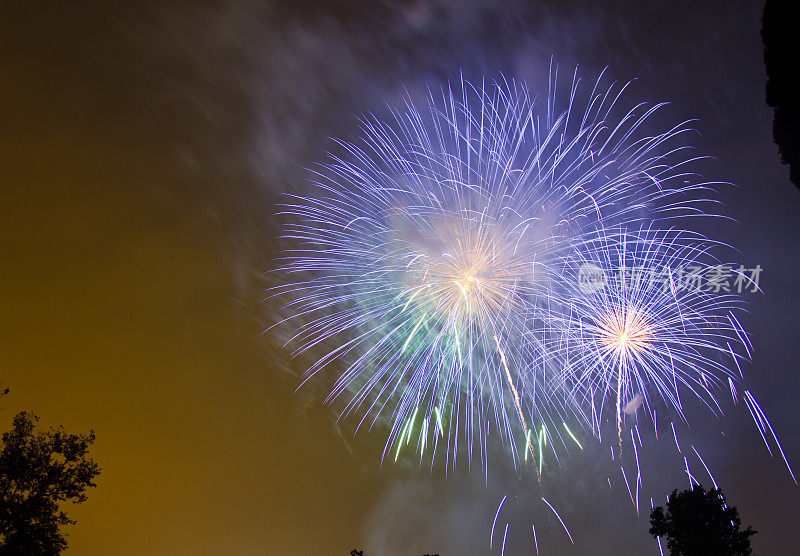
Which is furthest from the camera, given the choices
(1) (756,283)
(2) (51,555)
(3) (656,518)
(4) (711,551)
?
(3) (656,518)

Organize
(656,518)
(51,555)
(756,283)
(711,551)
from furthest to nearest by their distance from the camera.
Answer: (656,518) → (711,551) → (51,555) → (756,283)

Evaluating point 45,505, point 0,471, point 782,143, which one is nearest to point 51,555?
point 45,505

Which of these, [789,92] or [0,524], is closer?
[789,92]

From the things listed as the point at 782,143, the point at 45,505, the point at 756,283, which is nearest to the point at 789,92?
the point at 782,143

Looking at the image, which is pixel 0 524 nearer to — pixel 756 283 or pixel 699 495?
pixel 756 283

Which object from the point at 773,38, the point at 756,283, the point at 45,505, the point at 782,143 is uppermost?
the point at 773,38

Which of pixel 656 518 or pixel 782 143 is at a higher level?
Answer: pixel 782 143

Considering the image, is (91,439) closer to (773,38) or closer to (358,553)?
(358,553)
